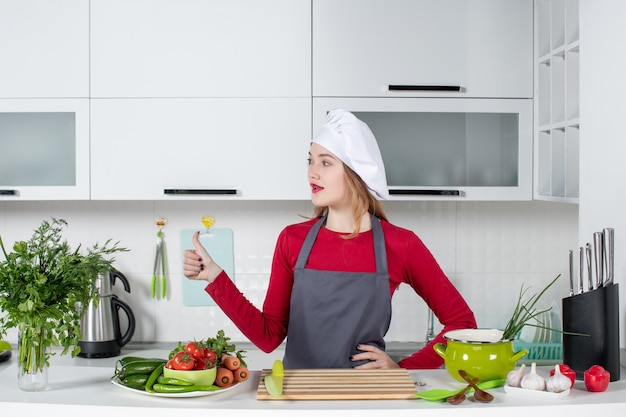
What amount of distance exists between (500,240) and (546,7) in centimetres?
98

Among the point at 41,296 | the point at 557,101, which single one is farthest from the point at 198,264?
the point at 557,101

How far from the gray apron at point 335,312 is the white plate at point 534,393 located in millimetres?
521

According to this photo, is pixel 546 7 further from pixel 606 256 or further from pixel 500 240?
pixel 606 256

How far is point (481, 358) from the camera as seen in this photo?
178cm

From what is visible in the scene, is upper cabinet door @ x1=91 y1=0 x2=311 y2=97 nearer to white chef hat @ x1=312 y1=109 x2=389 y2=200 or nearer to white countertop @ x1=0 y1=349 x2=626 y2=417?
white chef hat @ x1=312 y1=109 x2=389 y2=200

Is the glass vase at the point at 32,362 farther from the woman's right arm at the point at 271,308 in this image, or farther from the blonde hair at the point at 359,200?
the blonde hair at the point at 359,200

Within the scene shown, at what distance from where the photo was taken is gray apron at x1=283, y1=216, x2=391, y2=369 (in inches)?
85.1

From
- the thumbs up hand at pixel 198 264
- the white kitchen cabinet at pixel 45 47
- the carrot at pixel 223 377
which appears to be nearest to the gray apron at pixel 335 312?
the thumbs up hand at pixel 198 264

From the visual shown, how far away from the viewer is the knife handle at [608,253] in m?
1.92

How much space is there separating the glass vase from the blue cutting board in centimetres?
→ 146

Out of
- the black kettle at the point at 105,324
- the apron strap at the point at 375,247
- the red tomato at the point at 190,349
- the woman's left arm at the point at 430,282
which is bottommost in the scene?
the black kettle at the point at 105,324

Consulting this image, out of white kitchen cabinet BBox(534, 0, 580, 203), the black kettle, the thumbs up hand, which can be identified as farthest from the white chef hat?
the black kettle

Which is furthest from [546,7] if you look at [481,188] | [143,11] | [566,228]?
[143,11]

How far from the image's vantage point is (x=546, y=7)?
9.28ft
